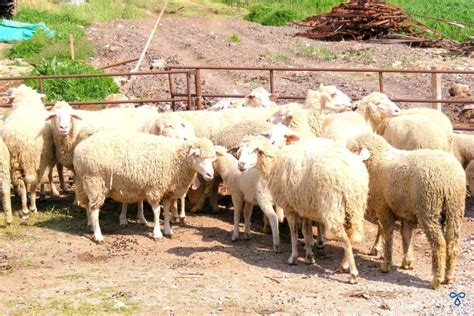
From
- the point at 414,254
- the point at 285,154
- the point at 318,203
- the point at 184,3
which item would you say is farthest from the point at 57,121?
the point at 184,3

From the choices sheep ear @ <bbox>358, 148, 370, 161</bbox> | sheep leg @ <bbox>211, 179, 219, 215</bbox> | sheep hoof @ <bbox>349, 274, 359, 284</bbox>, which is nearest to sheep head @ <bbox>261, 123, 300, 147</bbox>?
sheep ear @ <bbox>358, 148, 370, 161</bbox>

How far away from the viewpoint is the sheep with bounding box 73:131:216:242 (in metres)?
9.99

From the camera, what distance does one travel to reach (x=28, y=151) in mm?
11039

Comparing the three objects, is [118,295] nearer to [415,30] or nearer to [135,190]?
[135,190]

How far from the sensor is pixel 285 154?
9.22 meters

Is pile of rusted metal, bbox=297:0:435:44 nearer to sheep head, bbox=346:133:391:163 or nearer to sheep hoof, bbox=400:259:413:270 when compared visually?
sheep head, bbox=346:133:391:163

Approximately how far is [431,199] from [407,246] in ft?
2.97

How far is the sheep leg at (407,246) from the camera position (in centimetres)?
879

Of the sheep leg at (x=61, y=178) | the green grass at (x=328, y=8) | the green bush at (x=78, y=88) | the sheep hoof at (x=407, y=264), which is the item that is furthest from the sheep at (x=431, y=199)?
the green grass at (x=328, y=8)

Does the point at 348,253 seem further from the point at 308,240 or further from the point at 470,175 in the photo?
the point at 470,175

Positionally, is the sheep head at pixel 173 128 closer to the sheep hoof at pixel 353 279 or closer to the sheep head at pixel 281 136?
the sheep head at pixel 281 136

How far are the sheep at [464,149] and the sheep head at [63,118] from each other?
540cm

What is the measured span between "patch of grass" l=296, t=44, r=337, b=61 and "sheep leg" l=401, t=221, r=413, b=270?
17.3 m

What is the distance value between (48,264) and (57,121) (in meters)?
2.64
